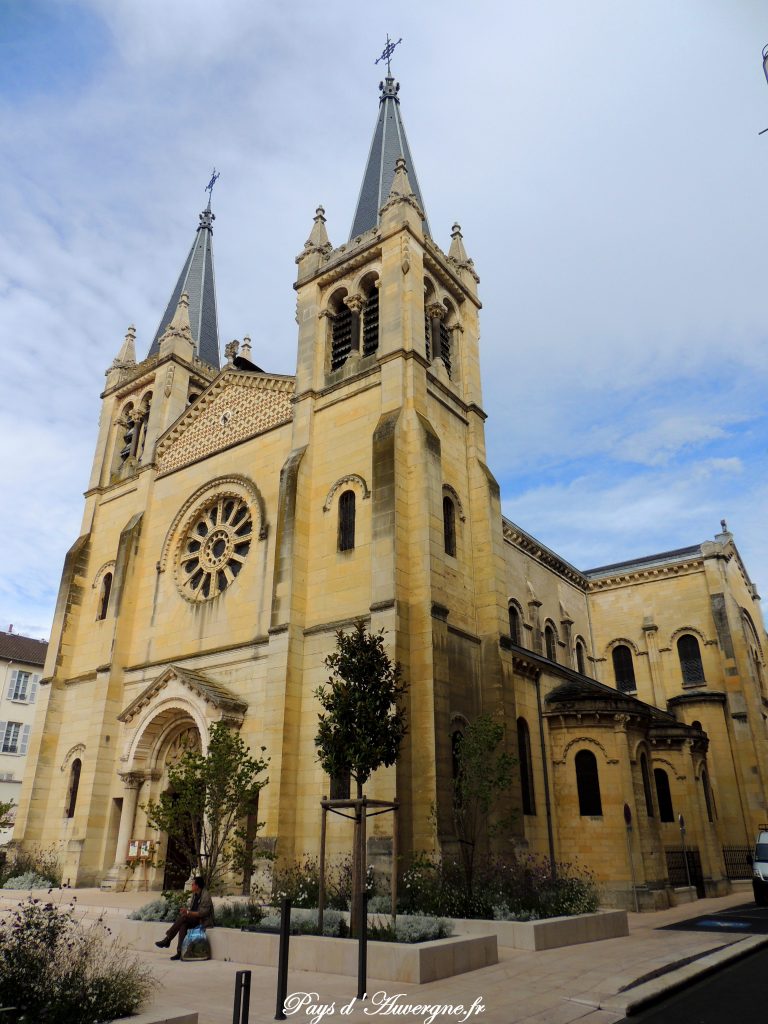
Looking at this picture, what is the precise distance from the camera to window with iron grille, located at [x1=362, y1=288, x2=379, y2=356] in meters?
Result: 23.6

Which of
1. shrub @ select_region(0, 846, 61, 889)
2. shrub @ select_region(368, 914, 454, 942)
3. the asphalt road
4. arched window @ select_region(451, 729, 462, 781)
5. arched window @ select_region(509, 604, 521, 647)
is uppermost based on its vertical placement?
arched window @ select_region(509, 604, 521, 647)

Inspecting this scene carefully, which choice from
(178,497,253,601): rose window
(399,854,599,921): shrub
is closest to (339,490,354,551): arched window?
(178,497,253,601): rose window

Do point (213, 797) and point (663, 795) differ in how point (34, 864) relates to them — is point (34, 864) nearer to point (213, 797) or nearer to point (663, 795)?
point (213, 797)

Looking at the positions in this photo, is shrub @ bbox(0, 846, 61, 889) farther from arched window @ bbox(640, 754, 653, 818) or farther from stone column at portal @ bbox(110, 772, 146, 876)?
arched window @ bbox(640, 754, 653, 818)

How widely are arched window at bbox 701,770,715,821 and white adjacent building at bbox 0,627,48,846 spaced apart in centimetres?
3271

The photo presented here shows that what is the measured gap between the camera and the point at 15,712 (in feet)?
134

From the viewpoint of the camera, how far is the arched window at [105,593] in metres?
27.5

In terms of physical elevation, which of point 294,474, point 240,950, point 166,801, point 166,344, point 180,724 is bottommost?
point 240,950

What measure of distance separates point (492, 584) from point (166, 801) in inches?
408

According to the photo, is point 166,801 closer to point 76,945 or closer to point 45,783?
point 76,945

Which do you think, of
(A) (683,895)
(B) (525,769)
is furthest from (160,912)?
(A) (683,895)

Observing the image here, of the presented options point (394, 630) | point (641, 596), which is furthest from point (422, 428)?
point (641, 596)

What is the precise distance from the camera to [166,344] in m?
30.5

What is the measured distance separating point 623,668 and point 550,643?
7.09 metres
